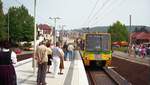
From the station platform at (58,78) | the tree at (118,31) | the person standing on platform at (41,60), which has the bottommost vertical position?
the station platform at (58,78)

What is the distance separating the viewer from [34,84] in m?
17.2

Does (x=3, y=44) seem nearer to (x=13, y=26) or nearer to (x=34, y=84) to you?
(x=34, y=84)

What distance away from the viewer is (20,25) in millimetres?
109188

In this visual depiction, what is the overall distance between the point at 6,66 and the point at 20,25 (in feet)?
329

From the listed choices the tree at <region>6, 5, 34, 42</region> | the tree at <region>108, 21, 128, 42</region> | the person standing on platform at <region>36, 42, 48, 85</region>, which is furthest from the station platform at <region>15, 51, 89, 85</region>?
the tree at <region>108, 21, 128, 42</region>

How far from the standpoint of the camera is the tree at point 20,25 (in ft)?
356

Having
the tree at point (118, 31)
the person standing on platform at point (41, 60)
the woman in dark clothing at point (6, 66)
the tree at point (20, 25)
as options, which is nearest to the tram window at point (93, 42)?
the person standing on platform at point (41, 60)

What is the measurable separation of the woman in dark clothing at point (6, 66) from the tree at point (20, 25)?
3808 inches

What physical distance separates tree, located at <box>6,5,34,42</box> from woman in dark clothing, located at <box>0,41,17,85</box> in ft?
317

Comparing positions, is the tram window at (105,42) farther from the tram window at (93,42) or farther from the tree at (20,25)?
the tree at (20,25)

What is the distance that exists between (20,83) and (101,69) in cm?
2197

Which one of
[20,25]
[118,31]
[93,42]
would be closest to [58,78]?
[93,42]

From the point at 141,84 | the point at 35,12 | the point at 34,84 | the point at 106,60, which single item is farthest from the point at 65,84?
the point at 106,60

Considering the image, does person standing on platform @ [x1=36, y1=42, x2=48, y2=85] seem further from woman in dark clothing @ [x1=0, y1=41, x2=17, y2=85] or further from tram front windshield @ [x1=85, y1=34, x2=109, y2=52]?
tram front windshield @ [x1=85, y1=34, x2=109, y2=52]
